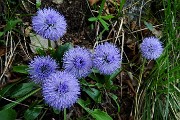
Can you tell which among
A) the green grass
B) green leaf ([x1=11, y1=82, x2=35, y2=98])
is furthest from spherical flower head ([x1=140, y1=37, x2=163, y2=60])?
green leaf ([x1=11, y1=82, x2=35, y2=98])

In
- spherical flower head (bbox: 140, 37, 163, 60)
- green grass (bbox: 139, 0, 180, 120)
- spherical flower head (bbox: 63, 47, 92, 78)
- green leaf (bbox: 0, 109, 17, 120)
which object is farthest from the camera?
green grass (bbox: 139, 0, 180, 120)

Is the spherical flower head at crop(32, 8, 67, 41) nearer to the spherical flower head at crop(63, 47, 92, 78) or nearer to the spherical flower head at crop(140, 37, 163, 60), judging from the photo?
the spherical flower head at crop(63, 47, 92, 78)

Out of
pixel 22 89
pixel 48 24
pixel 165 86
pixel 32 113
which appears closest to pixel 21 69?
pixel 22 89

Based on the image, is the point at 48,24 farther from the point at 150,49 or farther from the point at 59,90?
the point at 150,49

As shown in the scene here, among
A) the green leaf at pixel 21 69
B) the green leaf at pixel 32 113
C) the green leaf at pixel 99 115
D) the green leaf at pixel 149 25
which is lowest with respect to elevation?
the green leaf at pixel 99 115

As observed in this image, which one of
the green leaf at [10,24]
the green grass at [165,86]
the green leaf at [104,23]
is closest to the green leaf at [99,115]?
the green grass at [165,86]

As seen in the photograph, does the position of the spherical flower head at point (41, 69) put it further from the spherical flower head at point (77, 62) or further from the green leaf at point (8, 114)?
the green leaf at point (8, 114)
